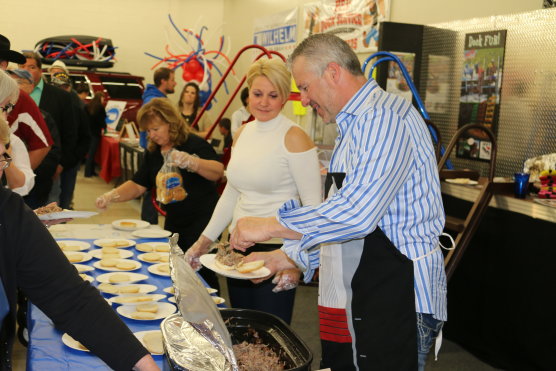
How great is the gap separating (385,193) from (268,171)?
124 centimetres

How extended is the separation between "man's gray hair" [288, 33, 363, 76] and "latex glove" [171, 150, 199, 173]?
1.70 m

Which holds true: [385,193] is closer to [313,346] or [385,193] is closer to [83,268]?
[83,268]

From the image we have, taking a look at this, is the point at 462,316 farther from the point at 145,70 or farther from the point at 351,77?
the point at 145,70

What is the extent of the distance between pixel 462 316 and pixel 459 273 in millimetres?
288

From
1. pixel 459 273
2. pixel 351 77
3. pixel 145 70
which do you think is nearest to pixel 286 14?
pixel 145 70

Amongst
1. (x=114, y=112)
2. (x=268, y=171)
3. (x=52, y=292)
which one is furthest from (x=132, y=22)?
(x=52, y=292)

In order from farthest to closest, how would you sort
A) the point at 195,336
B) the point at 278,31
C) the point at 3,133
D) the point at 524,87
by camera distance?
the point at 278,31 → the point at 524,87 → the point at 3,133 → the point at 195,336

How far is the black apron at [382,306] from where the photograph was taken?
65.6 inches

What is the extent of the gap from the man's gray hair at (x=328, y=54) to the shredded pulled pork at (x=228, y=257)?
34.3 inches

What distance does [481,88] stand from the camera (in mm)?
5004

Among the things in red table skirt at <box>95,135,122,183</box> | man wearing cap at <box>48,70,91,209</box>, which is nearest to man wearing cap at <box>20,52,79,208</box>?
man wearing cap at <box>48,70,91,209</box>

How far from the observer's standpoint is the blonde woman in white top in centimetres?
270

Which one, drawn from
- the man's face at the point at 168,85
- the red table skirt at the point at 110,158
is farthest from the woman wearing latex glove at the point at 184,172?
the red table skirt at the point at 110,158

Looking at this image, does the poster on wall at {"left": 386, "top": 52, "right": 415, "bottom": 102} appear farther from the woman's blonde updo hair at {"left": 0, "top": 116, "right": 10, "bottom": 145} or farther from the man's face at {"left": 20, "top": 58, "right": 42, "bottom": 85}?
the woman's blonde updo hair at {"left": 0, "top": 116, "right": 10, "bottom": 145}
